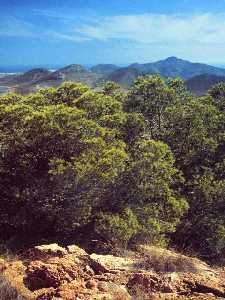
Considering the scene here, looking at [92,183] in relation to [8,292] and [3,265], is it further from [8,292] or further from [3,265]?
[8,292]

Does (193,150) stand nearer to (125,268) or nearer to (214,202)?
(214,202)

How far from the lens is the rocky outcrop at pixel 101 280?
12094 millimetres

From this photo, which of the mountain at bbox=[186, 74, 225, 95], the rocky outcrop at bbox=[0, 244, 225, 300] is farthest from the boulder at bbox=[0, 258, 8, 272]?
the mountain at bbox=[186, 74, 225, 95]

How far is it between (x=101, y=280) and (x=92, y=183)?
608 cm

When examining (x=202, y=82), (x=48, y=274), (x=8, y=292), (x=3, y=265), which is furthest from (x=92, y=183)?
(x=202, y=82)

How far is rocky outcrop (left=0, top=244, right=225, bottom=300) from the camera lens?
12094mm

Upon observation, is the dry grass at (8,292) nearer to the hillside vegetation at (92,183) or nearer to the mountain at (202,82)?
the hillside vegetation at (92,183)

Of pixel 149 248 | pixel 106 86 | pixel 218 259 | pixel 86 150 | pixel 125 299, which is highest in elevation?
pixel 106 86

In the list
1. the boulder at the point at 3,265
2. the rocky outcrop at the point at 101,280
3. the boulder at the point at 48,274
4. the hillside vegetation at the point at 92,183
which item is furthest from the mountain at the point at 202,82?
the boulder at the point at 48,274

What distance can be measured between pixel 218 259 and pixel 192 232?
197 centimetres

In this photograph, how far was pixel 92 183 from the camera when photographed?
1894 cm

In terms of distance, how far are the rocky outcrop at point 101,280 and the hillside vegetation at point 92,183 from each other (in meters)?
4.37

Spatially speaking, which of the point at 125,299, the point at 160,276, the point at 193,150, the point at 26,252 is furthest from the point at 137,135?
the point at 125,299

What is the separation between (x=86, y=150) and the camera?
19.7 metres
